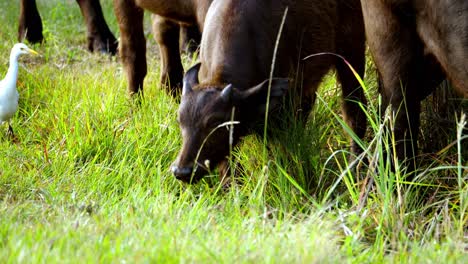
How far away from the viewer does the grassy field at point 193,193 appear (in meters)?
3.96

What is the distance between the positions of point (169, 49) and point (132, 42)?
351 millimetres

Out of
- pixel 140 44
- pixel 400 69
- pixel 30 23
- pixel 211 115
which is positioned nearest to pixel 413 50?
pixel 400 69

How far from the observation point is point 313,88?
6168mm

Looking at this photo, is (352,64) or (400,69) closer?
(400,69)

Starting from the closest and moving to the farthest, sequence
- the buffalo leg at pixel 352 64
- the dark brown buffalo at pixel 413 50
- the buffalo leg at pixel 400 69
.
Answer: the dark brown buffalo at pixel 413 50 → the buffalo leg at pixel 400 69 → the buffalo leg at pixel 352 64

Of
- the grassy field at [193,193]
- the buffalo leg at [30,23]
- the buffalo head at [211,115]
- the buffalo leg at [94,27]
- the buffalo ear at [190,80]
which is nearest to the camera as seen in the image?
the grassy field at [193,193]

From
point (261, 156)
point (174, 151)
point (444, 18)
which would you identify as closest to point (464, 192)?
point (444, 18)

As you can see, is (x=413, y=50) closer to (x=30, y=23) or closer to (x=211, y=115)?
(x=211, y=115)

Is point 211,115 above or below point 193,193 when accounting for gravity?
above

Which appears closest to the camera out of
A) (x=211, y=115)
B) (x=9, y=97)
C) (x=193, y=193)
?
(x=211, y=115)

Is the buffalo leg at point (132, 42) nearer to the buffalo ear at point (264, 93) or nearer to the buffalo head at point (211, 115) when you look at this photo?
the buffalo head at point (211, 115)

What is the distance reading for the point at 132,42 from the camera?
8055 mm

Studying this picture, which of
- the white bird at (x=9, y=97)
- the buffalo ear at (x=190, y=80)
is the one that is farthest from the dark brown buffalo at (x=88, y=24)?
the buffalo ear at (x=190, y=80)

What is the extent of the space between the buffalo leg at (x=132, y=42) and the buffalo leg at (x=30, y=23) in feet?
7.61
